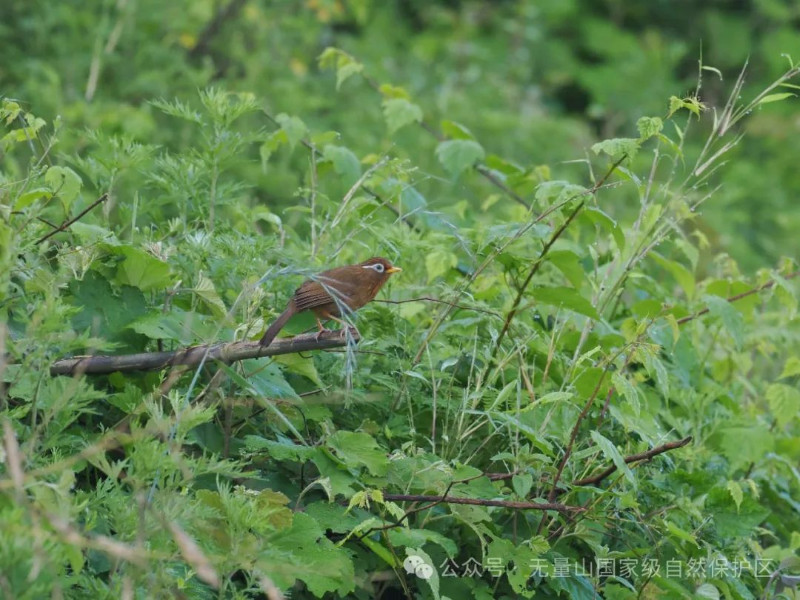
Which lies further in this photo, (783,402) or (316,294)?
(783,402)

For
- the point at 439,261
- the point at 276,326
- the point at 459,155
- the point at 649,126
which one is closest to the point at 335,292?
the point at 276,326

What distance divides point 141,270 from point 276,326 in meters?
0.34

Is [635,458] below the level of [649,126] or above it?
below

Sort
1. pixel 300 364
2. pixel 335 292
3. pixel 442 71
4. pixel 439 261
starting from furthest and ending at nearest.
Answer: pixel 442 71 → pixel 439 261 → pixel 300 364 → pixel 335 292

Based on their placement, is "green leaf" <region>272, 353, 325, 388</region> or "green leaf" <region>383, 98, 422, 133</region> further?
"green leaf" <region>383, 98, 422, 133</region>

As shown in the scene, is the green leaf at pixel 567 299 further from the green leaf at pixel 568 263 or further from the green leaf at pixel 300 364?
the green leaf at pixel 300 364

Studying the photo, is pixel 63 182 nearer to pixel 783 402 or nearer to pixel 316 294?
pixel 316 294

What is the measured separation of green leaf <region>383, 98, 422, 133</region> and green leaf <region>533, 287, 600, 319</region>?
0.97 metres

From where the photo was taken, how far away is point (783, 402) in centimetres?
350

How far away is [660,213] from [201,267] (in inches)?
48.6

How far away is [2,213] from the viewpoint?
2.41 meters

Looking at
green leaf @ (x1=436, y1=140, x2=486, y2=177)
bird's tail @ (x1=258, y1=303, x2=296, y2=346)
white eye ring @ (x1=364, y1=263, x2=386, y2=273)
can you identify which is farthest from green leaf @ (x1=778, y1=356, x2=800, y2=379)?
bird's tail @ (x1=258, y1=303, x2=296, y2=346)

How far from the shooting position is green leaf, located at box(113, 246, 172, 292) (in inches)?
103

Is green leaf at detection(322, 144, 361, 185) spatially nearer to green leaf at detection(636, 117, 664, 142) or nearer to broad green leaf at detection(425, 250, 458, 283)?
broad green leaf at detection(425, 250, 458, 283)
